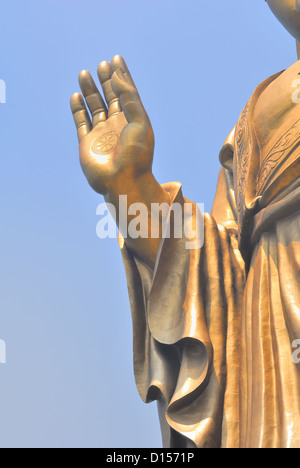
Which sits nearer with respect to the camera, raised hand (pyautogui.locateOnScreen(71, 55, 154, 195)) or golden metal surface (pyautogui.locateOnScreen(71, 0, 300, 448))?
golden metal surface (pyautogui.locateOnScreen(71, 0, 300, 448))

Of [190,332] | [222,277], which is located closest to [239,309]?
[222,277]

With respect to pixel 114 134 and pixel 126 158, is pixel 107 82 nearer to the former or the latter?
pixel 114 134

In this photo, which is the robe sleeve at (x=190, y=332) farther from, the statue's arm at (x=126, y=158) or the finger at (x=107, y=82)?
the finger at (x=107, y=82)

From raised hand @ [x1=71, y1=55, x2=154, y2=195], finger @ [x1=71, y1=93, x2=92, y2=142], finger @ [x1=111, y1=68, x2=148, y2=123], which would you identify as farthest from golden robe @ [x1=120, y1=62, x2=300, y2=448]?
finger @ [x1=71, y1=93, x2=92, y2=142]

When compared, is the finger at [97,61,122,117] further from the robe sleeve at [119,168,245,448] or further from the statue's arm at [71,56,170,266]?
the robe sleeve at [119,168,245,448]

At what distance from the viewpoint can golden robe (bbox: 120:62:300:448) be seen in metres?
4.79

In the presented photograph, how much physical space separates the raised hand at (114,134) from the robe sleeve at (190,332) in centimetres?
28

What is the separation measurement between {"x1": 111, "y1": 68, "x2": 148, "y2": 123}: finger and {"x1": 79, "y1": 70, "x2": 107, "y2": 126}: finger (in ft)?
0.82

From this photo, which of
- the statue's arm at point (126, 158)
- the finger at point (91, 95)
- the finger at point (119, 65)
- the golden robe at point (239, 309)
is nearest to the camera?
the golden robe at point (239, 309)

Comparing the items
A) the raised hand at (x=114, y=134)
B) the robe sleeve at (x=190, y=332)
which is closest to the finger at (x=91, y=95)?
the raised hand at (x=114, y=134)

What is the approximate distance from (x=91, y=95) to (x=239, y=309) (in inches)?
59.5

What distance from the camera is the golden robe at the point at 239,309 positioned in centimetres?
479

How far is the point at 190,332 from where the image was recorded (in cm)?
504

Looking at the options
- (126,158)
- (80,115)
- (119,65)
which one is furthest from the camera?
(80,115)
